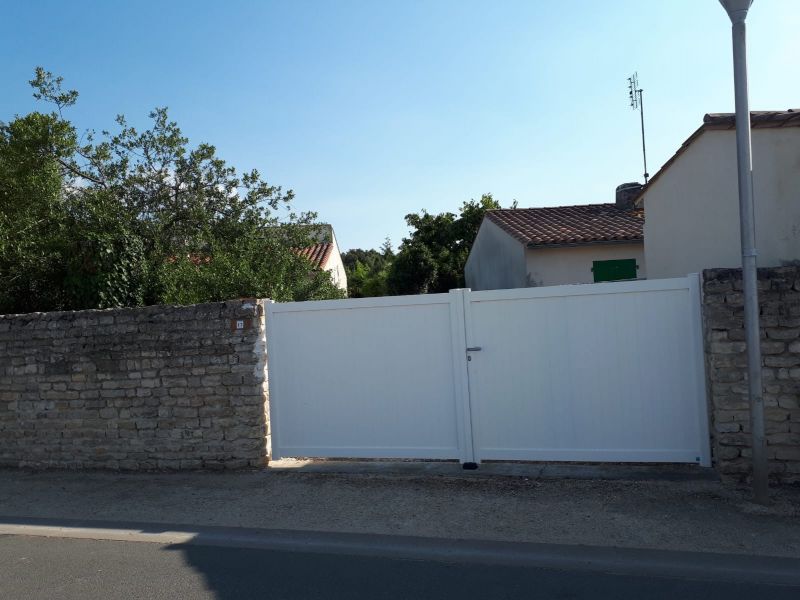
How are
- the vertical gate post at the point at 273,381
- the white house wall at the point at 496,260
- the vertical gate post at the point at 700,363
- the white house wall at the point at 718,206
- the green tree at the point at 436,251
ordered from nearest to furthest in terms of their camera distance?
the vertical gate post at the point at 700,363, the vertical gate post at the point at 273,381, the white house wall at the point at 718,206, the white house wall at the point at 496,260, the green tree at the point at 436,251

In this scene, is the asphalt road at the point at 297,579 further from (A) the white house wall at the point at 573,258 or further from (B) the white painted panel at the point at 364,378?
(A) the white house wall at the point at 573,258

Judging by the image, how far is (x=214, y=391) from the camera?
7.99 m

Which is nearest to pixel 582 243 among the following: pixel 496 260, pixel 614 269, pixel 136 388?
pixel 614 269

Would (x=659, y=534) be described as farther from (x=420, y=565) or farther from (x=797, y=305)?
(x=797, y=305)

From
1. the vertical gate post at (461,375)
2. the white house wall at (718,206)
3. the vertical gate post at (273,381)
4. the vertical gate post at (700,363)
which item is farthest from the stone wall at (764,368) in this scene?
the vertical gate post at (273,381)

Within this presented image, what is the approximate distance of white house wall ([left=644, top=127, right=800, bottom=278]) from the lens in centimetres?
913

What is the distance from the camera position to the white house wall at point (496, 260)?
1780 cm

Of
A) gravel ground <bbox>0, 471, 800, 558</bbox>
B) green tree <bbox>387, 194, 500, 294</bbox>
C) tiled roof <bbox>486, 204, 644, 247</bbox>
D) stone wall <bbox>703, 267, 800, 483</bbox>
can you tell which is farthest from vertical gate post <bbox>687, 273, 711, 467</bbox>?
green tree <bbox>387, 194, 500, 294</bbox>

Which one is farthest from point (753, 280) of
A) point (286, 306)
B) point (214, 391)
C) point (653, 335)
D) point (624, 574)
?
point (214, 391)

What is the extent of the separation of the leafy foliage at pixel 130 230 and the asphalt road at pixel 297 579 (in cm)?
482

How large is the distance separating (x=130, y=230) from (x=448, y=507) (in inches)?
320

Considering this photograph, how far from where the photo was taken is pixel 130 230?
1191 centimetres

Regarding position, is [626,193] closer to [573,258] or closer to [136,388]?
[573,258]

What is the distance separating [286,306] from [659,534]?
4.57 meters
